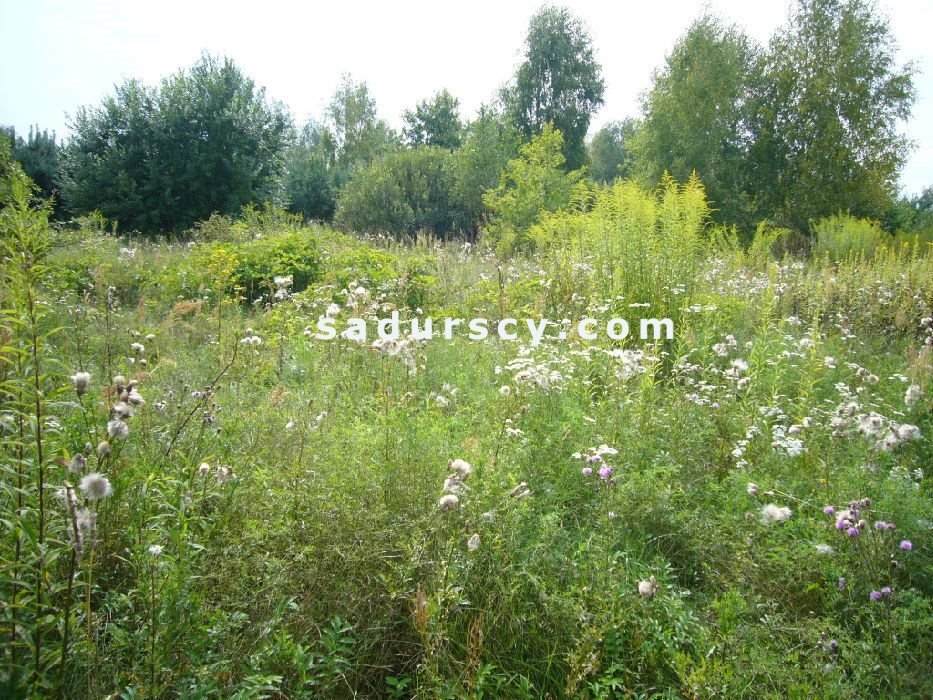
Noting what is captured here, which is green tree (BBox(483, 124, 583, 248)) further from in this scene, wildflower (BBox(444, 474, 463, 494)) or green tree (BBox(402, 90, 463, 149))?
green tree (BBox(402, 90, 463, 149))

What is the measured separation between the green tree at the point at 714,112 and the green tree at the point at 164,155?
14.2 m

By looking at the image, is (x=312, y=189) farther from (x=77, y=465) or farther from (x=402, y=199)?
(x=77, y=465)

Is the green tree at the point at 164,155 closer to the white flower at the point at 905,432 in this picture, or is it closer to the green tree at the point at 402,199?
the green tree at the point at 402,199

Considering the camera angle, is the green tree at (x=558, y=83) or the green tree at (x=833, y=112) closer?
the green tree at (x=833, y=112)

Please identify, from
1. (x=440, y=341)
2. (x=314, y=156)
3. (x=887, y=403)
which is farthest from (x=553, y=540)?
(x=314, y=156)

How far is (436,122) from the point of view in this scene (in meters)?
38.7

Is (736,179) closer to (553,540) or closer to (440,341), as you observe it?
(440,341)

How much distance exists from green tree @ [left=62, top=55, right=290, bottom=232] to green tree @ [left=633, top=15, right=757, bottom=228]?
14229 millimetres

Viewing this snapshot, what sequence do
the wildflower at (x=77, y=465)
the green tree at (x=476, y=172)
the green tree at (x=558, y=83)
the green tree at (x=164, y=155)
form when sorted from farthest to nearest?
1. the green tree at (x=558, y=83)
2. the green tree at (x=476, y=172)
3. the green tree at (x=164, y=155)
4. the wildflower at (x=77, y=465)

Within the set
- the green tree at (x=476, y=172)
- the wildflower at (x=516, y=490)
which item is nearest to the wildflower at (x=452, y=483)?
the wildflower at (x=516, y=490)

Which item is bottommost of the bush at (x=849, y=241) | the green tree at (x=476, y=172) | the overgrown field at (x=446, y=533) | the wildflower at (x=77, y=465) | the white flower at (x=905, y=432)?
the overgrown field at (x=446, y=533)

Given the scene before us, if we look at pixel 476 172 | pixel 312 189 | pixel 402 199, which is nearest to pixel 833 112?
pixel 476 172

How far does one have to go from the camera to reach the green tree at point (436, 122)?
38188 millimetres

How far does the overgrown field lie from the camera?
1532 mm
